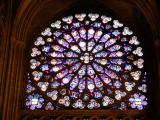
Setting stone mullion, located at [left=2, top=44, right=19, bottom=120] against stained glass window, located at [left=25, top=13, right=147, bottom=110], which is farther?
stained glass window, located at [left=25, top=13, right=147, bottom=110]

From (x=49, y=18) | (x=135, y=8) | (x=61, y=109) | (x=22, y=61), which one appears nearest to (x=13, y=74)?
(x=22, y=61)

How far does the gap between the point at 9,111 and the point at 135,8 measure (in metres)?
4.52

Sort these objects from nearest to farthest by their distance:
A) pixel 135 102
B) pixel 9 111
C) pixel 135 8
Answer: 1. pixel 9 111
2. pixel 135 102
3. pixel 135 8

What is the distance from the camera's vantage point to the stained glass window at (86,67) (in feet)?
44.1

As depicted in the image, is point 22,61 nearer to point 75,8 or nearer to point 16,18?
point 16,18

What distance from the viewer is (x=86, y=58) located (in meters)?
14.2

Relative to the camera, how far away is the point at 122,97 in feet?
44.1

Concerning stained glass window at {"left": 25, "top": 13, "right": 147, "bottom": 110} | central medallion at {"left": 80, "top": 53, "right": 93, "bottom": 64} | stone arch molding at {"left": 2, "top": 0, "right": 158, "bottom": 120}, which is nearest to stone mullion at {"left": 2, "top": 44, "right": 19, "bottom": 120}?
stone arch molding at {"left": 2, "top": 0, "right": 158, "bottom": 120}

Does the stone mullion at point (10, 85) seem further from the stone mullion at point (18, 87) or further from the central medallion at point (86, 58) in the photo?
A: the central medallion at point (86, 58)

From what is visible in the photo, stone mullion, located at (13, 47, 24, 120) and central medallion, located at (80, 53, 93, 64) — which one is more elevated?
central medallion, located at (80, 53, 93, 64)

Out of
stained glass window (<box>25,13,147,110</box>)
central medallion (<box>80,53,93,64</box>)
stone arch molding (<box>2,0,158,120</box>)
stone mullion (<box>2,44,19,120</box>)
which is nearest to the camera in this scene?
stone mullion (<box>2,44,19,120</box>)

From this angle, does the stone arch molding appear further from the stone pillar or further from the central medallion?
the central medallion

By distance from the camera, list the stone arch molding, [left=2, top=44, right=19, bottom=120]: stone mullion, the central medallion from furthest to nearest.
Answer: the central medallion → the stone arch molding → [left=2, top=44, right=19, bottom=120]: stone mullion

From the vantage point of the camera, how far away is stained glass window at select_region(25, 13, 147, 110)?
1344cm
